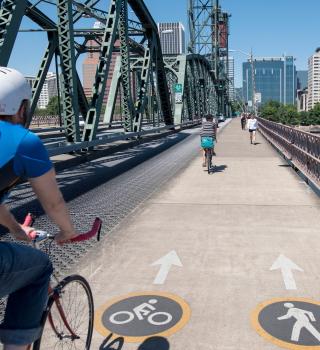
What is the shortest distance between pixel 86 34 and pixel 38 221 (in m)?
18.8

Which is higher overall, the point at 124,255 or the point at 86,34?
the point at 86,34

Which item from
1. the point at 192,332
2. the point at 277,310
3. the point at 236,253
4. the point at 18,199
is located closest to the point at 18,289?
the point at 192,332

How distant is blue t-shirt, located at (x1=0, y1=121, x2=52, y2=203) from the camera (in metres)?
1.85

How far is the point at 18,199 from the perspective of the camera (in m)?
8.48

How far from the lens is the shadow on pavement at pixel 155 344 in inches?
129

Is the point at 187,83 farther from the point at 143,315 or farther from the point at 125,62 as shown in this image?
the point at 143,315

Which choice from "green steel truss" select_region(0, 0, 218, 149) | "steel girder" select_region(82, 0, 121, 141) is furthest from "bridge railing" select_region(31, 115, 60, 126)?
"steel girder" select_region(82, 0, 121, 141)

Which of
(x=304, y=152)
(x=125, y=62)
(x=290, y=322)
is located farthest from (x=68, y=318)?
(x=125, y=62)

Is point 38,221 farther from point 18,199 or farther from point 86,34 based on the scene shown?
point 86,34

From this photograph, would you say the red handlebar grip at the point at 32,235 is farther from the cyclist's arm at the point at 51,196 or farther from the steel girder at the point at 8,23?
the steel girder at the point at 8,23

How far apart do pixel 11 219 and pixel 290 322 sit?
258 centimetres

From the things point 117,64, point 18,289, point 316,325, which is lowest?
point 316,325

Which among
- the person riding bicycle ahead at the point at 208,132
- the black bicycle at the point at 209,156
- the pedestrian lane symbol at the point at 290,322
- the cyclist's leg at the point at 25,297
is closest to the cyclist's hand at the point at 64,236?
the cyclist's leg at the point at 25,297

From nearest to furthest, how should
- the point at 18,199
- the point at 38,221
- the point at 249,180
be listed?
the point at 38,221 → the point at 18,199 → the point at 249,180
